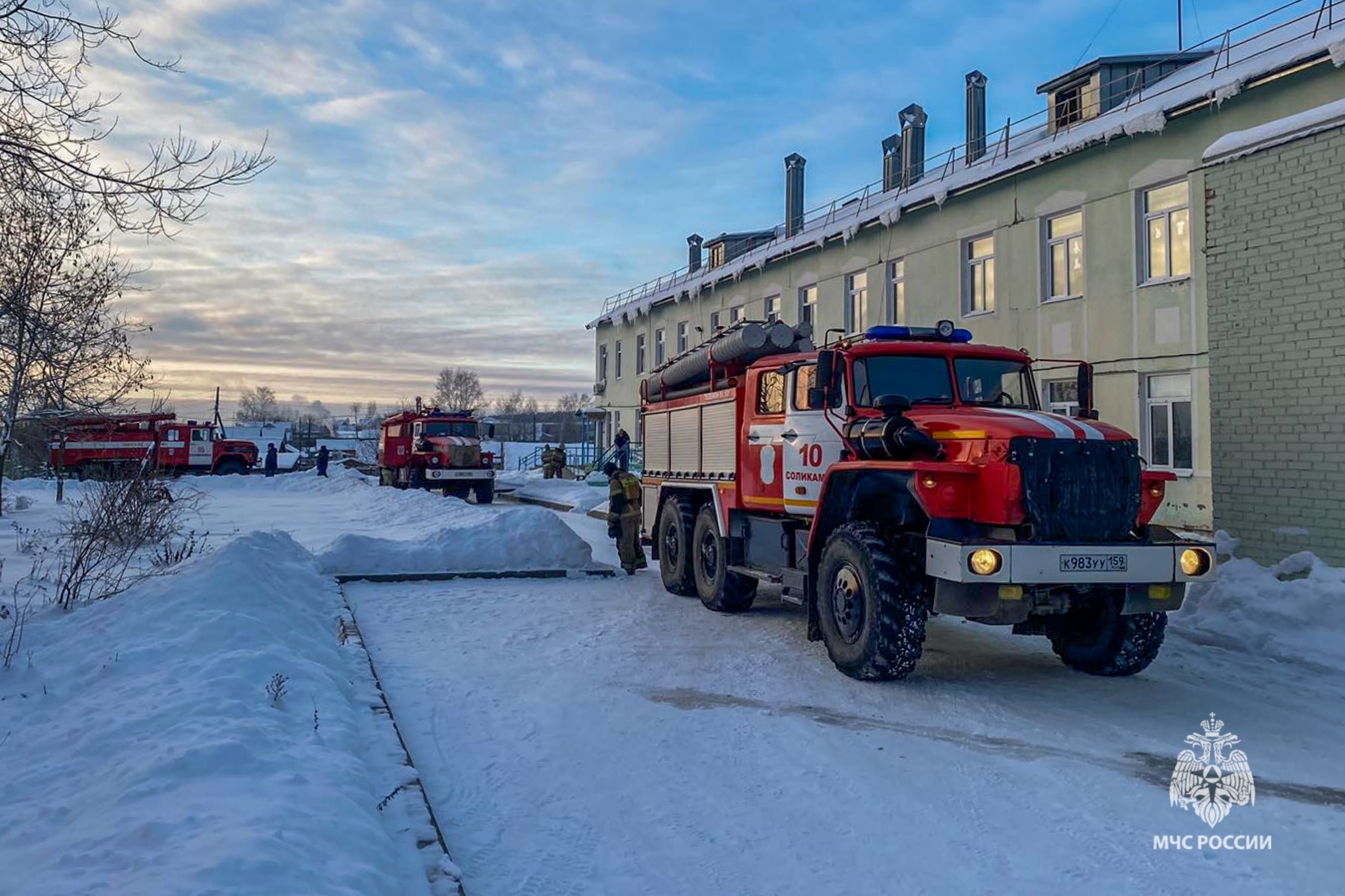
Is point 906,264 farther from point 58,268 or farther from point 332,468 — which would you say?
point 332,468

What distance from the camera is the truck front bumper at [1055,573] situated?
19.9 ft

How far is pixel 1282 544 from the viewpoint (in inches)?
373

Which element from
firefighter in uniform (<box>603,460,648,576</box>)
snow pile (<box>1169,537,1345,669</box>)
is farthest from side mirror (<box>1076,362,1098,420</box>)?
firefighter in uniform (<box>603,460,648,576</box>)

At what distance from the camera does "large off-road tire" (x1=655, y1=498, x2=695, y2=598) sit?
437 inches

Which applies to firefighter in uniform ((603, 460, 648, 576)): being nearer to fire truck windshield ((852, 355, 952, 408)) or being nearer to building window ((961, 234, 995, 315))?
fire truck windshield ((852, 355, 952, 408))

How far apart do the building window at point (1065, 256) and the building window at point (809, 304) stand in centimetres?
747

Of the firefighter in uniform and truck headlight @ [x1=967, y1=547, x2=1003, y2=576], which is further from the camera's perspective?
the firefighter in uniform

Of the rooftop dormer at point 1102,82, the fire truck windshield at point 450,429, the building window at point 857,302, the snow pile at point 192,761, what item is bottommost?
the snow pile at point 192,761

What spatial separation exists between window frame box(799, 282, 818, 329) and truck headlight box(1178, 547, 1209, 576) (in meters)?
18.1

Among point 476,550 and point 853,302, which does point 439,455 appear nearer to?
point 853,302

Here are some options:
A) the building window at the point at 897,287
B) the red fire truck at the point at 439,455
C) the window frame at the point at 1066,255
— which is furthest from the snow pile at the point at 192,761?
the red fire truck at the point at 439,455

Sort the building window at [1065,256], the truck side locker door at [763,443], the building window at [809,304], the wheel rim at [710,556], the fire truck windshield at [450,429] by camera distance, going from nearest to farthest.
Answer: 1. the truck side locker door at [763,443]
2. the wheel rim at [710,556]
3. the building window at [1065,256]
4. the building window at [809,304]
5. the fire truck windshield at [450,429]

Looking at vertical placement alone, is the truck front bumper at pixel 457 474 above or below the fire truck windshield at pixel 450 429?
below

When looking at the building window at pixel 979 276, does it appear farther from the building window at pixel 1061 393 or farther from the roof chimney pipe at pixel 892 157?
the roof chimney pipe at pixel 892 157
